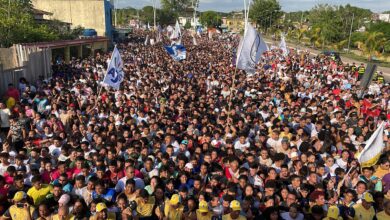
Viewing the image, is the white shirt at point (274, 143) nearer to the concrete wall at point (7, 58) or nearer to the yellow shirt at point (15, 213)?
the yellow shirt at point (15, 213)

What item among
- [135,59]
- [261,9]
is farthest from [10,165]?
[261,9]

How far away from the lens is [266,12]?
6931 cm

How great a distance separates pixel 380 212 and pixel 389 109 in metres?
7.07

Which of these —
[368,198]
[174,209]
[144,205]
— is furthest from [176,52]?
[368,198]

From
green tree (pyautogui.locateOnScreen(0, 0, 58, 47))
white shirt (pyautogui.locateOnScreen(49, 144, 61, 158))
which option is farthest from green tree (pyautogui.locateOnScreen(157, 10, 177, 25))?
white shirt (pyautogui.locateOnScreen(49, 144, 61, 158))

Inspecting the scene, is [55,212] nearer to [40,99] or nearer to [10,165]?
[10,165]

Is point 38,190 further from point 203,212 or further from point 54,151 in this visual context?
point 203,212

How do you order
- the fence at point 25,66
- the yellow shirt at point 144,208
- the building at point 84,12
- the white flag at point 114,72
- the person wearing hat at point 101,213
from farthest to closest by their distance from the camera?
the building at point 84,12, the fence at point 25,66, the white flag at point 114,72, the yellow shirt at point 144,208, the person wearing hat at point 101,213

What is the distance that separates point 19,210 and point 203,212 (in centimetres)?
235

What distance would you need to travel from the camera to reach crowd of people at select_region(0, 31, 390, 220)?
4.69 metres

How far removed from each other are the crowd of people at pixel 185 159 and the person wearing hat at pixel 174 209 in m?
0.01

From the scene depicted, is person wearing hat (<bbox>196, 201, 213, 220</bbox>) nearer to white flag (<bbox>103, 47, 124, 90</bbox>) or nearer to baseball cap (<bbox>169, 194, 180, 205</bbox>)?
baseball cap (<bbox>169, 194, 180, 205</bbox>)

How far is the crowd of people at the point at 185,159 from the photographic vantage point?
4688 millimetres

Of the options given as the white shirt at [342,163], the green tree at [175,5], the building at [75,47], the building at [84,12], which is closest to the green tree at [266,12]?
the green tree at [175,5]
